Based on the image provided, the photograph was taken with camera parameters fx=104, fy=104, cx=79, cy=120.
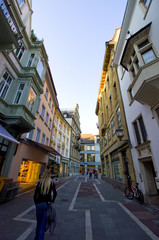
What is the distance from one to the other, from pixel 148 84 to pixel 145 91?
1.47 ft

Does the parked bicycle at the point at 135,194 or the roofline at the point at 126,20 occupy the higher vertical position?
the roofline at the point at 126,20

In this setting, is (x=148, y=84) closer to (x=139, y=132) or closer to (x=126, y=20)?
(x=139, y=132)

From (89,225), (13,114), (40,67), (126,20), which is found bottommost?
(89,225)

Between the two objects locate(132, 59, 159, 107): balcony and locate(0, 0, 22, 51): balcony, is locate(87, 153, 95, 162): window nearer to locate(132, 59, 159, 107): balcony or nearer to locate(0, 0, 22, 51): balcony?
locate(132, 59, 159, 107): balcony

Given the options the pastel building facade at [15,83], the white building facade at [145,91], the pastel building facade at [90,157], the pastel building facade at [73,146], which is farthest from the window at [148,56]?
the pastel building facade at [90,157]

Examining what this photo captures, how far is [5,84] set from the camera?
8.08 m

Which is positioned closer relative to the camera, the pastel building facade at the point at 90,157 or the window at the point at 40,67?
the window at the point at 40,67

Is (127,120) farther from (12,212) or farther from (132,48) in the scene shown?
(12,212)

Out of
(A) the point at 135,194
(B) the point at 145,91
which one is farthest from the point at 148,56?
(A) the point at 135,194

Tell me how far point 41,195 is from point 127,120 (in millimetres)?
9214

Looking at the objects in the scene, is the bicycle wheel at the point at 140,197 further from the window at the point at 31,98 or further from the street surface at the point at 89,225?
the window at the point at 31,98

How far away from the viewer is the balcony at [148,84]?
5.35 m

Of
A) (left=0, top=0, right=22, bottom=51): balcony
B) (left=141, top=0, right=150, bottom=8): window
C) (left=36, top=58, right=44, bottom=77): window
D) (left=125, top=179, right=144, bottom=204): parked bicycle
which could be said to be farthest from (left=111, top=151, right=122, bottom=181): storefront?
(left=0, top=0, right=22, bottom=51): balcony

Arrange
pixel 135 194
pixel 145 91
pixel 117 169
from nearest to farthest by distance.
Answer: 1. pixel 145 91
2. pixel 135 194
3. pixel 117 169
